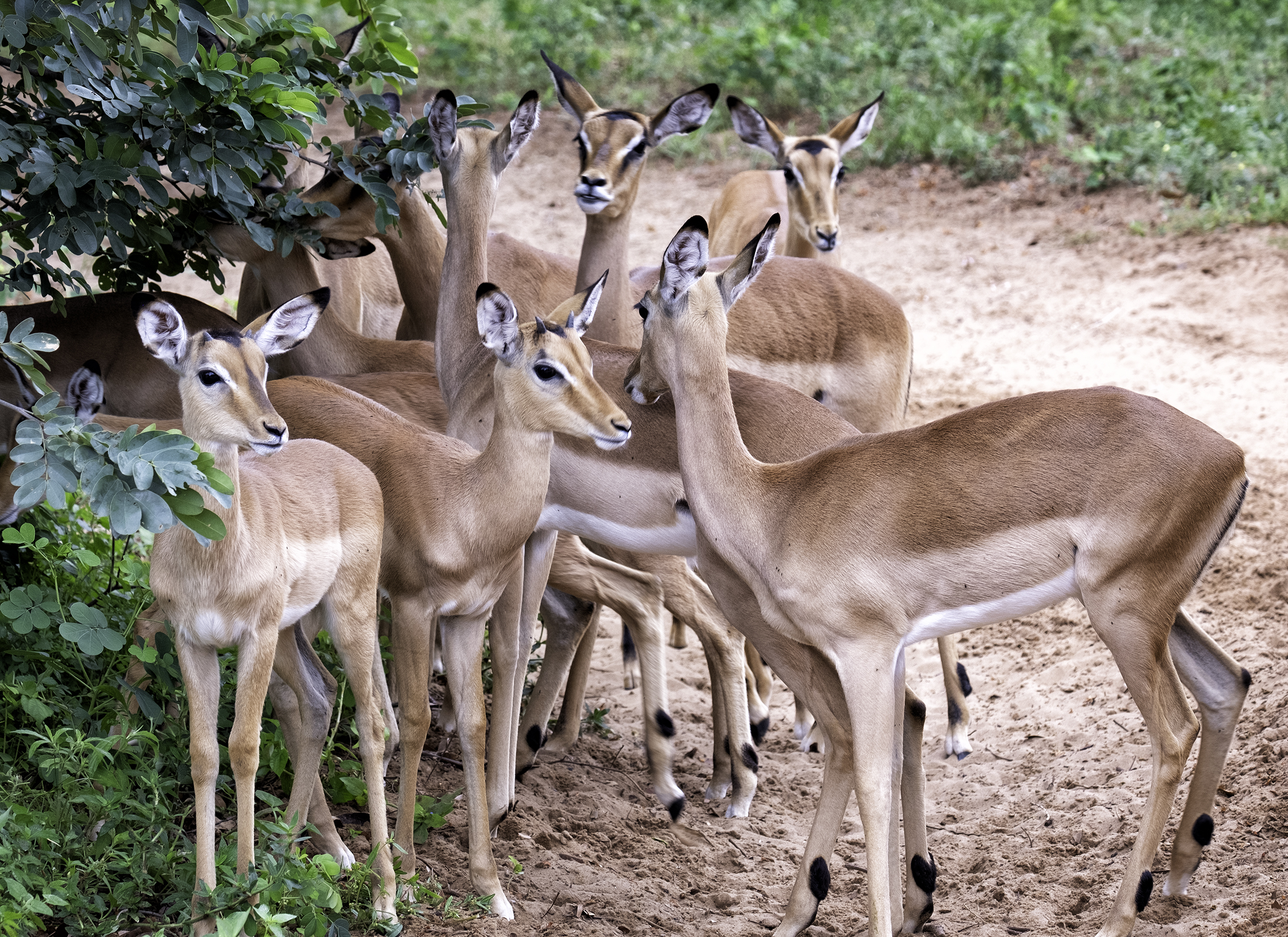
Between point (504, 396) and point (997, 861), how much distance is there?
7.32 feet

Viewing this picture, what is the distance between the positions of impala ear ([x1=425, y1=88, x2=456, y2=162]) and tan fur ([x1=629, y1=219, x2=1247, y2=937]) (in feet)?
4.06

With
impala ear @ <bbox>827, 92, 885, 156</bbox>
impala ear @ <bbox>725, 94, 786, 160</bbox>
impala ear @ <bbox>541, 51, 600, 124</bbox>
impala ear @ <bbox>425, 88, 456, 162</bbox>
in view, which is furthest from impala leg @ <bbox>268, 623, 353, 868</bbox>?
impala ear @ <bbox>827, 92, 885, 156</bbox>

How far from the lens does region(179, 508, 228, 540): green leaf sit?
3.03 meters

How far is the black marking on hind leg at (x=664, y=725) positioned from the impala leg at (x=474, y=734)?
0.87 m

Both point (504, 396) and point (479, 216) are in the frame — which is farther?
point (479, 216)

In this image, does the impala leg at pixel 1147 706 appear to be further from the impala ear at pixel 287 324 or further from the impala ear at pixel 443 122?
the impala ear at pixel 443 122

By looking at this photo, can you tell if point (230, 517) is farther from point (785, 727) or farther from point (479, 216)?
point (785, 727)

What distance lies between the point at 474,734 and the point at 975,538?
1600 mm

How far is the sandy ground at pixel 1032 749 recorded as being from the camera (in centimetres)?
422

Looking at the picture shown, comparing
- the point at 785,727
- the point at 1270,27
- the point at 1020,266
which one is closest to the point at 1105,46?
the point at 1270,27

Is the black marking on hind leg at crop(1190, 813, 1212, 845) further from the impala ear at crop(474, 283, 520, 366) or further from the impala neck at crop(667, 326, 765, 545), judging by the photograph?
the impala ear at crop(474, 283, 520, 366)

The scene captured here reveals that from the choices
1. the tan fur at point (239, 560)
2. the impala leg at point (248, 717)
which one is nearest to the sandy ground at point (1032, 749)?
the impala leg at point (248, 717)

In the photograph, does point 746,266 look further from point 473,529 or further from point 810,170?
point 810,170

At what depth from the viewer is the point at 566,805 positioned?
4.93m
